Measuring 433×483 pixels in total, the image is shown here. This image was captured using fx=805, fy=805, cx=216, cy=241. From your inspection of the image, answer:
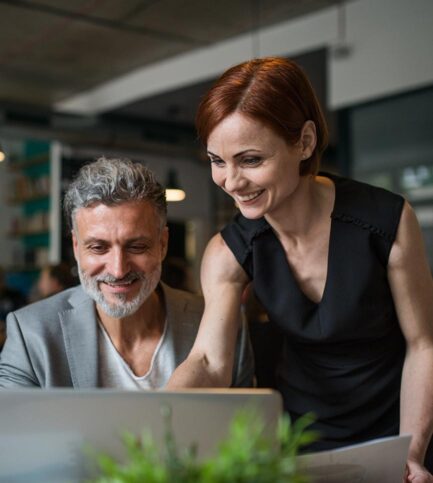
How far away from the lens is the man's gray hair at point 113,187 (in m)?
1.99

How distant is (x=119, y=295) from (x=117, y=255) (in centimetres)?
10

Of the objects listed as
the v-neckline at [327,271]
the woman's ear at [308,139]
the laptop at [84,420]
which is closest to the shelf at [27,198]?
the v-neckline at [327,271]

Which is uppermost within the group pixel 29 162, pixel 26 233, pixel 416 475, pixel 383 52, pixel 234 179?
pixel 29 162

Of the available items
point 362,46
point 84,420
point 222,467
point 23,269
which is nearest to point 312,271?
point 84,420

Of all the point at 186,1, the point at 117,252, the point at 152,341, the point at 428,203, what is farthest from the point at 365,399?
the point at 186,1

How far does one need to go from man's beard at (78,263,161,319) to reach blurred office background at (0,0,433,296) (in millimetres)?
3103

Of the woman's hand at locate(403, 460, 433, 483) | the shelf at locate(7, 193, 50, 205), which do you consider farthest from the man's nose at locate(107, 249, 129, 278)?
the shelf at locate(7, 193, 50, 205)

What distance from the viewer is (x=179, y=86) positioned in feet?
28.0

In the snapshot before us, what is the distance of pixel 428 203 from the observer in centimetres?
608

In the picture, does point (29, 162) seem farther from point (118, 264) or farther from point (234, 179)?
point (234, 179)

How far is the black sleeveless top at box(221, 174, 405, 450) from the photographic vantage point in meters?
1.90

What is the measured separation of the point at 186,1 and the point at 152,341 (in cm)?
507

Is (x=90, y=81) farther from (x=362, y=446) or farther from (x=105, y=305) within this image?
(x=362, y=446)

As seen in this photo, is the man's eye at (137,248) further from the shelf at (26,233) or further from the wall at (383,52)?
the shelf at (26,233)
